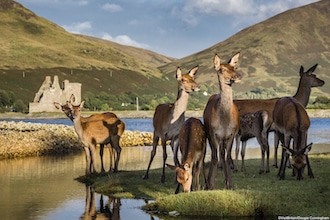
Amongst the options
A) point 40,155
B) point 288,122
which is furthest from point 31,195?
point 40,155

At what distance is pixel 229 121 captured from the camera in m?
15.6

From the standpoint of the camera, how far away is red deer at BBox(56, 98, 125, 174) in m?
22.1

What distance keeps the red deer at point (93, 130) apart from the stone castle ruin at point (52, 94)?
107 m

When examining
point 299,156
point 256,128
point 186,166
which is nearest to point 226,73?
point 186,166

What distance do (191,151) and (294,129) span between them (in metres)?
4.48

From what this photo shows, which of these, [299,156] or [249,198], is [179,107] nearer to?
[299,156]

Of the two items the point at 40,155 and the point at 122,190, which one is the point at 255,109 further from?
the point at 40,155

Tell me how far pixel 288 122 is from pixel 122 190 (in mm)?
5679

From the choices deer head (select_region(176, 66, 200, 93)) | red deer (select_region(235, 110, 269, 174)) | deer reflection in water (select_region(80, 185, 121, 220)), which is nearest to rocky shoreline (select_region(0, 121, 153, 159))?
red deer (select_region(235, 110, 269, 174))

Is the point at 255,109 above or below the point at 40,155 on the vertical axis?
above

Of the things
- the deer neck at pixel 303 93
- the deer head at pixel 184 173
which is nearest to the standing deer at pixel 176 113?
the deer head at pixel 184 173

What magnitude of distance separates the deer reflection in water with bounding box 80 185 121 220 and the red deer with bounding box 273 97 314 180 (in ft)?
17.5

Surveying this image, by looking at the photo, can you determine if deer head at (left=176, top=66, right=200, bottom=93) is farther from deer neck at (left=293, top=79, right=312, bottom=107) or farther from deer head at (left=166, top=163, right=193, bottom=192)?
deer neck at (left=293, top=79, right=312, bottom=107)

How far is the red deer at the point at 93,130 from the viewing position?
2206 cm
